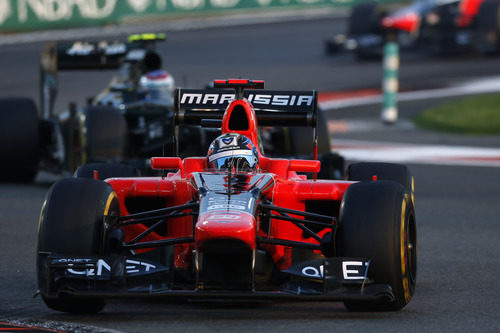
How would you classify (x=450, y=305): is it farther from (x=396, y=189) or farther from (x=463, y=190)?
(x=463, y=190)

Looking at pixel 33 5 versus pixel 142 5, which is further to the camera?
pixel 142 5

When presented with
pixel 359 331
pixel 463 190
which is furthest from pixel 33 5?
pixel 359 331

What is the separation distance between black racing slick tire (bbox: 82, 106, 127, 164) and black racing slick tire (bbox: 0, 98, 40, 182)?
1.00 metres

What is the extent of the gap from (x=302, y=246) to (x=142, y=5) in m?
29.2

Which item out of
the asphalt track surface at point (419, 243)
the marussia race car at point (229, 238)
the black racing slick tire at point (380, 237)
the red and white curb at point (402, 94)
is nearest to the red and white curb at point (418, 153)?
the asphalt track surface at point (419, 243)

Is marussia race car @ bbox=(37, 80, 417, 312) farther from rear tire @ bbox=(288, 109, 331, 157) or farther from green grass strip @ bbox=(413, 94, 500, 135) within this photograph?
green grass strip @ bbox=(413, 94, 500, 135)

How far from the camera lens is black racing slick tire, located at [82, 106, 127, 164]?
13.2 meters

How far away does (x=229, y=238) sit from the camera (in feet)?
23.1

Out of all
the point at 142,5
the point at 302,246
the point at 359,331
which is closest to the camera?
the point at 359,331

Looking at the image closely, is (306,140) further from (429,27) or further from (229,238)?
(429,27)

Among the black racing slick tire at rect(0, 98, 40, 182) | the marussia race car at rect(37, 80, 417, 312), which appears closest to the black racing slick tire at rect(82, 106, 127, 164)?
the black racing slick tire at rect(0, 98, 40, 182)

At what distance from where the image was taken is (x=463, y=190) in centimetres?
1377

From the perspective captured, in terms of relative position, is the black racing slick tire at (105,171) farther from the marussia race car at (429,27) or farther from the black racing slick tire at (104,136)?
the marussia race car at (429,27)

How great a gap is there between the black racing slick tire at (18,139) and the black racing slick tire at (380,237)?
23.8ft
